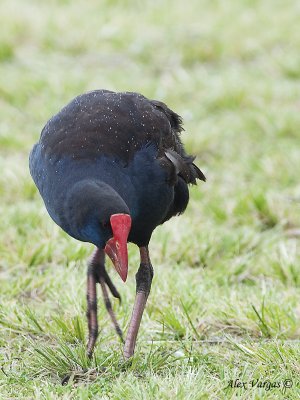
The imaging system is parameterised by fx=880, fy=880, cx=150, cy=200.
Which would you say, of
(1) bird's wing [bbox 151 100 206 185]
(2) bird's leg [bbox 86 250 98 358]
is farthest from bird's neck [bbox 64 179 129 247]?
(2) bird's leg [bbox 86 250 98 358]

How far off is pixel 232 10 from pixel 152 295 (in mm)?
7261

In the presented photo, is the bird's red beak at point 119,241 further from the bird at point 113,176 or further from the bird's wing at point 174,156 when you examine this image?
the bird's wing at point 174,156

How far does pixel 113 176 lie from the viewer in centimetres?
396

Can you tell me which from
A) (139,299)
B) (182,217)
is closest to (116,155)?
Result: (139,299)

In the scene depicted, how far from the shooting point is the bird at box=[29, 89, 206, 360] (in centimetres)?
375

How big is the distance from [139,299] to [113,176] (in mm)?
823

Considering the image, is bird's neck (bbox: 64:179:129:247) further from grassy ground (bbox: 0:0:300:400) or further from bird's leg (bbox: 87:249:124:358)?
bird's leg (bbox: 87:249:124:358)

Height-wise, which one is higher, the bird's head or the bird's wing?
the bird's wing

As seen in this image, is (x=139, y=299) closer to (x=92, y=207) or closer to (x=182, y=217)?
(x=92, y=207)

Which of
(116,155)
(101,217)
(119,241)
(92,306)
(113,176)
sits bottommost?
(92,306)

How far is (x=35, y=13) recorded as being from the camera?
10.8 meters

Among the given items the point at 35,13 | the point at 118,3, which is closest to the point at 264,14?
the point at 118,3

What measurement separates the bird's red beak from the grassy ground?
1.74 feet

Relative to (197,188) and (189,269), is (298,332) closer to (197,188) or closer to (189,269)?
(189,269)
